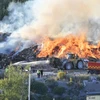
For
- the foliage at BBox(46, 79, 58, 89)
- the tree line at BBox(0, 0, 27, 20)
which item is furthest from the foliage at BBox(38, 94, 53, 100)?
the tree line at BBox(0, 0, 27, 20)

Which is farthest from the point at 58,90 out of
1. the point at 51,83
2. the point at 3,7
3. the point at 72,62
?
the point at 3,7

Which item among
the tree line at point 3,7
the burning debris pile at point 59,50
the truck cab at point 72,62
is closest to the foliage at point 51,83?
the truck cab at point 72,62

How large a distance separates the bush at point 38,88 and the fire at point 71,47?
33.1 feet

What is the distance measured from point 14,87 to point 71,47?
17.8 m

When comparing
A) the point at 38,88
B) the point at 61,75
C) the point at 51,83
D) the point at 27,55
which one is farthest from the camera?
the point at 27,55

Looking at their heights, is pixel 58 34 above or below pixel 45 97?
above

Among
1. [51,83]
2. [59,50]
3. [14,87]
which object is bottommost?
[14,87]

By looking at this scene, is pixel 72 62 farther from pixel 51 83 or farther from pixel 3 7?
pixel 3 7

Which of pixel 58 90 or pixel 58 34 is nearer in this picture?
pixel 58 90

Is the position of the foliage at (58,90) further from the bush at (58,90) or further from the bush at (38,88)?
the bush at (38,88)

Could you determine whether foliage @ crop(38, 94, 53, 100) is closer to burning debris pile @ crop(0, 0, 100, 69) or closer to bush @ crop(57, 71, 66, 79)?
bush @ crop(57, 71, 66, 79)

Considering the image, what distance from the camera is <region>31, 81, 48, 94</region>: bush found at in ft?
157

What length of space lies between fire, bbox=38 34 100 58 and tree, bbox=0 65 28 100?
16.0 meters

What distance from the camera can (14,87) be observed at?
4203 centimetres
